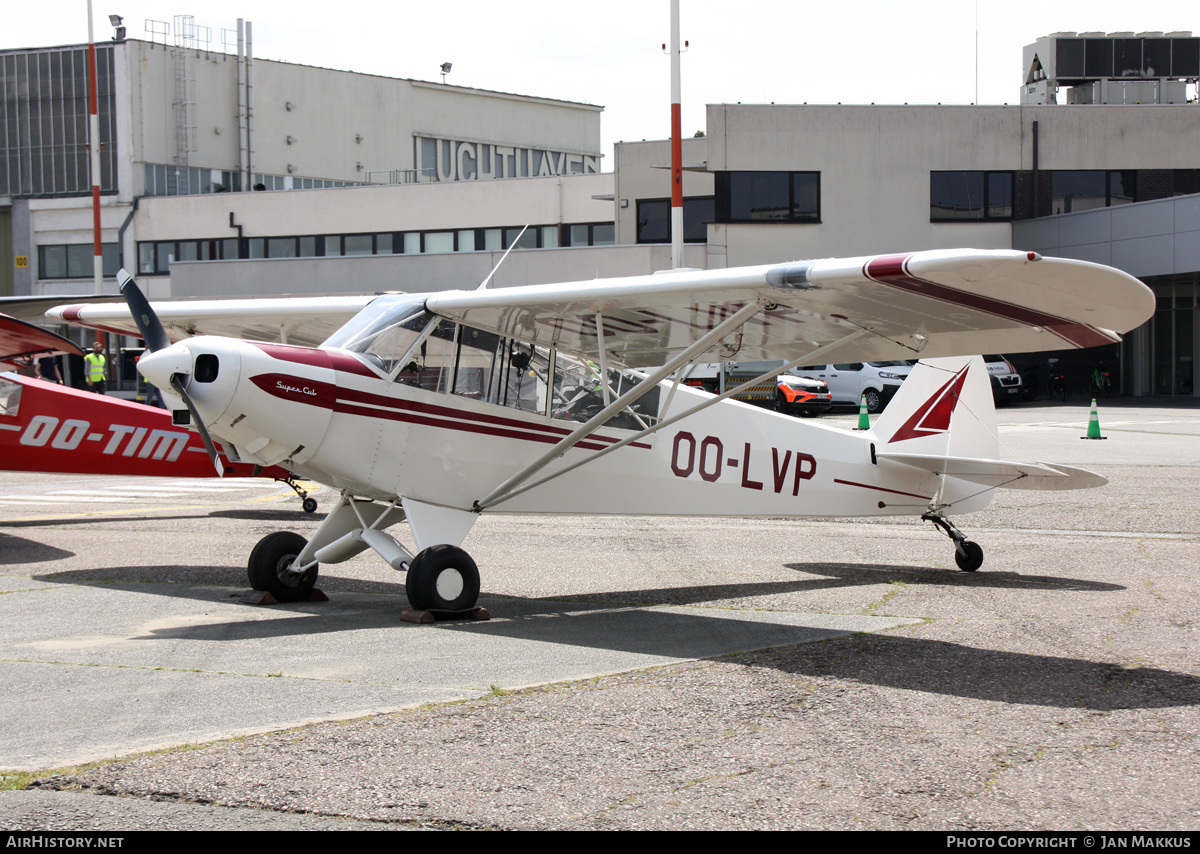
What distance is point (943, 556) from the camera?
11703 mm

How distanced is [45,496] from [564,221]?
3033cm

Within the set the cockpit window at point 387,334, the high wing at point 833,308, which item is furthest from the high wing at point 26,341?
the cockpit window at point 387,334

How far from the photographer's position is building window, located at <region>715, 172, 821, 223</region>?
127ft

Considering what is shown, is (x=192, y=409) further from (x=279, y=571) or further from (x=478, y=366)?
(x=478, y=366)

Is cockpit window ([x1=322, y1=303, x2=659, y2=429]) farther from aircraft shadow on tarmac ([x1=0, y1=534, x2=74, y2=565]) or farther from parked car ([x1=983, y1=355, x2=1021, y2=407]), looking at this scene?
parked car ([x1=983, y1=355, x2=1021, y2=407])

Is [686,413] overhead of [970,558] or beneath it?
overhead

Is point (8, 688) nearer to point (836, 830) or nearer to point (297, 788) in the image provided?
point (297, 788)

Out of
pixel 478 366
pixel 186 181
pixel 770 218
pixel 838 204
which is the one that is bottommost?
pixel 478 366

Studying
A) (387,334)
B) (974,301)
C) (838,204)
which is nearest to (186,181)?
(838,204)

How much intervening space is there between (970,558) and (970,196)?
32755mm

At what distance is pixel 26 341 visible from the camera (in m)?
12.6

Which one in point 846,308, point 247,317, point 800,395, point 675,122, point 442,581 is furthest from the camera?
point 800,395

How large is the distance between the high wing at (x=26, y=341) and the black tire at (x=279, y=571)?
13.9ft

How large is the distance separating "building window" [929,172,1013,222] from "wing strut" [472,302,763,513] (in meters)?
34.0
